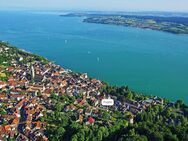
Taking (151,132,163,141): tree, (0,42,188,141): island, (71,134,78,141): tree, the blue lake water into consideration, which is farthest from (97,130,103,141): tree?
the blue lake water

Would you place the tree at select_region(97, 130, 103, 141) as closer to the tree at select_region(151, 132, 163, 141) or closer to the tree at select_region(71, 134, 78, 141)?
the tree at select_region(71, 134, 78, 141)

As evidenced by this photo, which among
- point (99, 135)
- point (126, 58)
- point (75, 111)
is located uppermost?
point (99, 135)

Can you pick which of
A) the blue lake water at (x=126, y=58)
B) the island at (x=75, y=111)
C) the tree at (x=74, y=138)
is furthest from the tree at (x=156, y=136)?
the blue lake water at (x=126, y=58)

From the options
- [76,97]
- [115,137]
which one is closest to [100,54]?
[76,97]

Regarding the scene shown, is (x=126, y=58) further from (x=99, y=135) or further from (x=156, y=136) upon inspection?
(x=156, y=136)

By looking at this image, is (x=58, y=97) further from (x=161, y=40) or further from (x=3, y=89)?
(x=161, y=40)

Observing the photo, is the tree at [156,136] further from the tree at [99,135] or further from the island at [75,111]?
the tree at [99,135]

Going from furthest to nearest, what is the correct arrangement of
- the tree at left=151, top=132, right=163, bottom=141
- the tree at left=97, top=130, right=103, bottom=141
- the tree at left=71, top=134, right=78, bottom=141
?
the tree at left=97, top=130, right=103, bottom=141 → the tree at left=71, top=134, right=78, bottom=141 → the tree at left=151, top=132, right=163, bottom=141

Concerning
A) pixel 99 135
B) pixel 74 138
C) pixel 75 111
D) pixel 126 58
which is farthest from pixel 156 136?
pixel 126 58

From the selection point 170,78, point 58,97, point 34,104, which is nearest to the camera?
point 34,104
